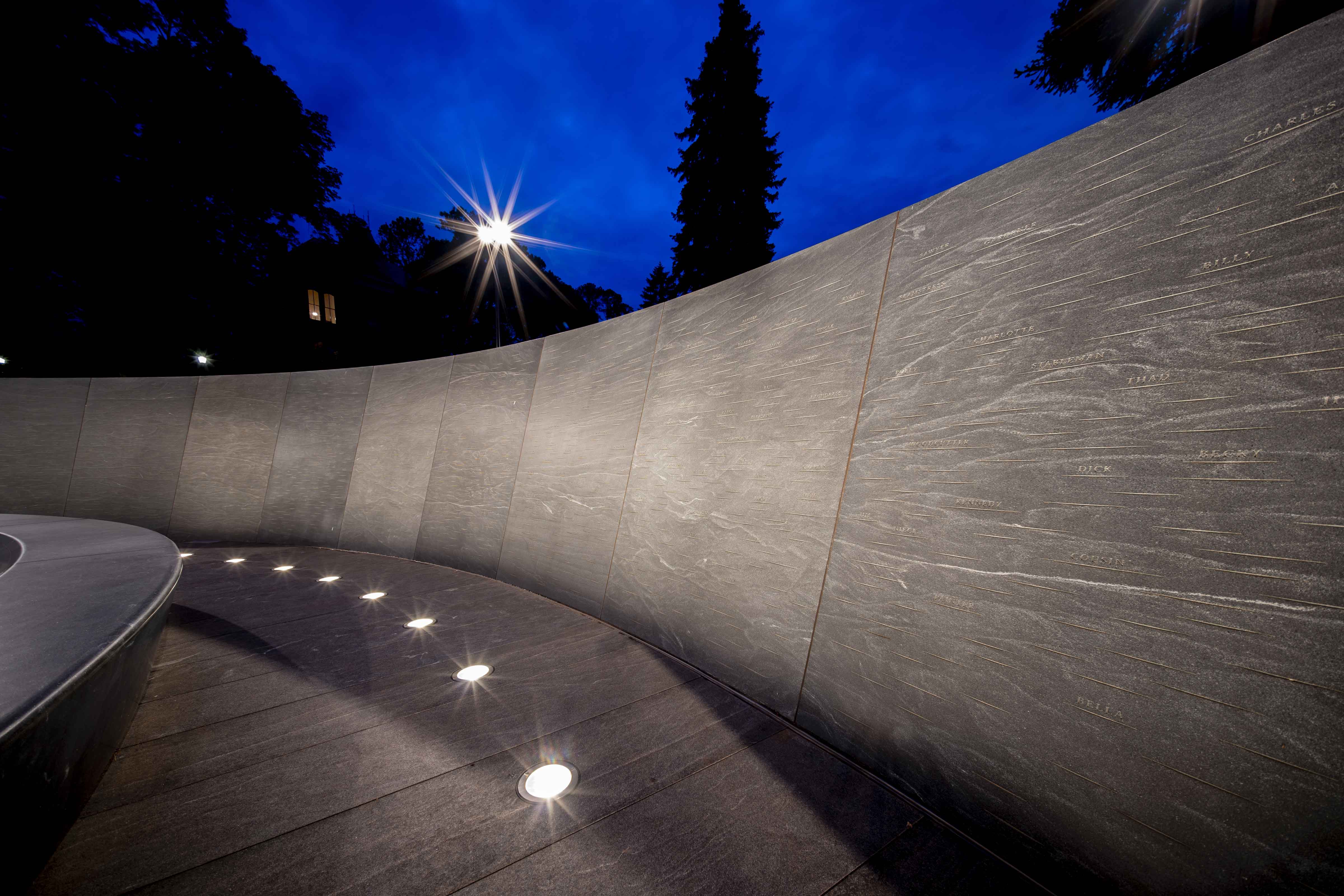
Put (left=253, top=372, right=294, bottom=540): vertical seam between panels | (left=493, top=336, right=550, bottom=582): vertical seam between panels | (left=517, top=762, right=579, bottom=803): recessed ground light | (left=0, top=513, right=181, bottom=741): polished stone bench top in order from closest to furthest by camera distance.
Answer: (left=0, top=513, right=181, bottom=741): polished stone bench top < (left=517, top=762, right=579, bottom=803): recessed ground light < (left=493, top=336, right=550, bottom=582): vertical seam between panels < (left=253, top=372, right=294, bottom=540): vertical seam between panels

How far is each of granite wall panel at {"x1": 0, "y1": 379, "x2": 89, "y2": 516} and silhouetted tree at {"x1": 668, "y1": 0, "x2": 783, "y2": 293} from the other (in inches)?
487

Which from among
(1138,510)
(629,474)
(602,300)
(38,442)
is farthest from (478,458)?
(602,300)

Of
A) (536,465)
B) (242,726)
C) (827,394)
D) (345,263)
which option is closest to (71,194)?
(345,263)

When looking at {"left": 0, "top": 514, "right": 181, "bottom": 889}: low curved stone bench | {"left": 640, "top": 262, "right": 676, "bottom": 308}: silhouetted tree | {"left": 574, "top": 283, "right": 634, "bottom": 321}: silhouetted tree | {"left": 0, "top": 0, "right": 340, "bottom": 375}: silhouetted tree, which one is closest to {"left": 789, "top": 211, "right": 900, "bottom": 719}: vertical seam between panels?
{"left": 0, "top": 514, "right": 181, "bottom": 889}: low curved stone bench

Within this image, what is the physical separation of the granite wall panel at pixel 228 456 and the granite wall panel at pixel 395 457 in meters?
1.25

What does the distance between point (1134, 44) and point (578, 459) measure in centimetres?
1026

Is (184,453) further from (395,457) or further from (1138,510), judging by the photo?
(1138,510)

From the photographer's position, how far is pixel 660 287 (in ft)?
62.0

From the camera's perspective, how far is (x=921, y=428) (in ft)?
5.18

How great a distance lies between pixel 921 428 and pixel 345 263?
22374 millimetres

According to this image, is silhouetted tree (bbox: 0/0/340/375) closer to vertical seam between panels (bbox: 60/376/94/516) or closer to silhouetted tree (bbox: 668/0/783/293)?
vertical seam between panels (bbox: 60/376/94/516)

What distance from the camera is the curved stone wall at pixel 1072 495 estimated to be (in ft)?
3.18

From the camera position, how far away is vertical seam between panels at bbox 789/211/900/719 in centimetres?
178

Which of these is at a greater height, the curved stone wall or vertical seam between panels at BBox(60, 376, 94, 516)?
the curved stone wall
